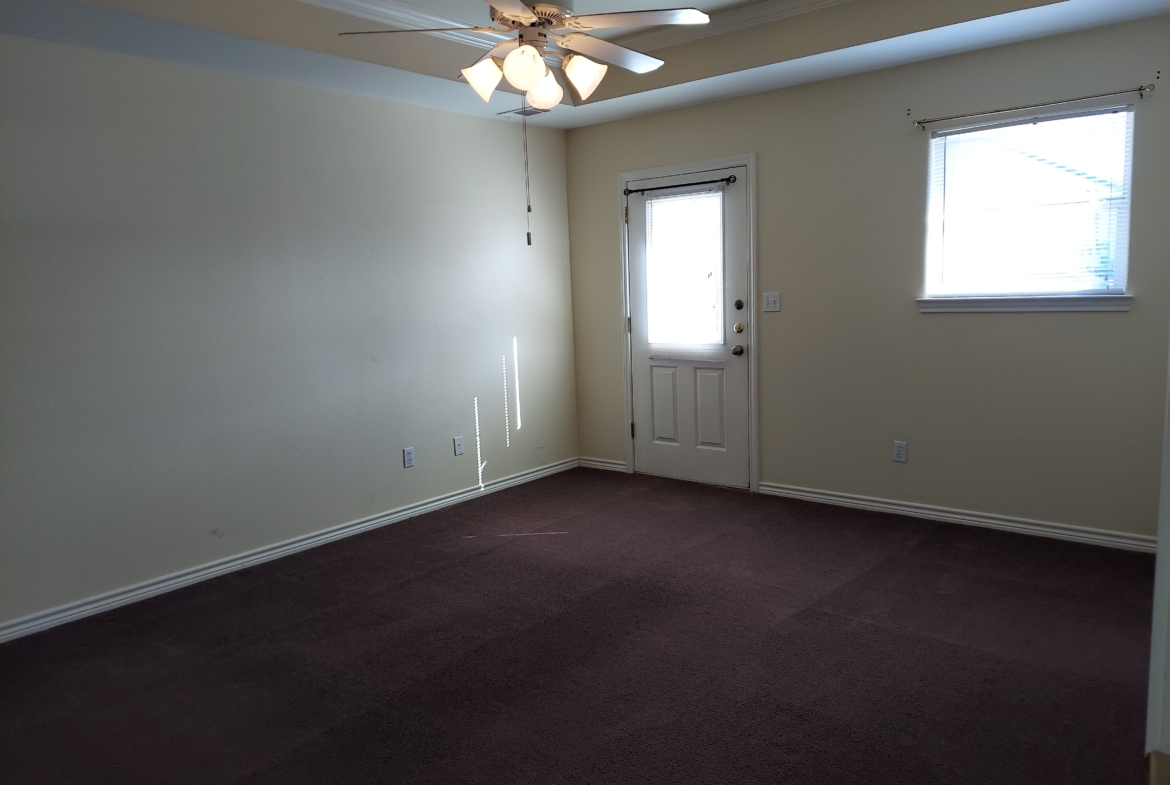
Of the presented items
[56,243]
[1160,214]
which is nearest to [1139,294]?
[1160,214]

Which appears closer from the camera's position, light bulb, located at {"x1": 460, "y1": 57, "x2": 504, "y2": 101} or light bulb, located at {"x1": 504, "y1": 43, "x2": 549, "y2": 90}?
light bulb, located at {"x1": 504, "y1": 43, "x2": 549, "y2": 90}

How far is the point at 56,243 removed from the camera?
10.8ft

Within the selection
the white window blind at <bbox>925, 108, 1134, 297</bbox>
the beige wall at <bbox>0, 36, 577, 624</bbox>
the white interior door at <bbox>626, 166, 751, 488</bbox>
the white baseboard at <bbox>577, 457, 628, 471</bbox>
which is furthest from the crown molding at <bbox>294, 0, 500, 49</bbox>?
the white baseboard at <bbox>577, 457, 628, 471</bbox>

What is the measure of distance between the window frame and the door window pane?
1297 millimetres

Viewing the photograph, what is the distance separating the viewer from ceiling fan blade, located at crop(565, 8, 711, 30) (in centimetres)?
269

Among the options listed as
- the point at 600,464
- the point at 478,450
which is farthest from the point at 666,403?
the point at 478,450

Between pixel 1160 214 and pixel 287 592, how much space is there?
4.37 metres

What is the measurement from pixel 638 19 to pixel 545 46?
36cm

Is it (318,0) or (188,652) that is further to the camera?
(318,0)

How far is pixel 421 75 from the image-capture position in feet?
13.2

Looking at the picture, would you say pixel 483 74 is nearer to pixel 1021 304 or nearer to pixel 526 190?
pixel 526 190

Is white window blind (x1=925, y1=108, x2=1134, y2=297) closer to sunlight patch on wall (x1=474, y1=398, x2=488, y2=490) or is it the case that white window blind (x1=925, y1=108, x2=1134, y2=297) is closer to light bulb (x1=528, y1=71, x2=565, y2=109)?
light bulb (x1=528, y1=71, x2=565, y2=109)

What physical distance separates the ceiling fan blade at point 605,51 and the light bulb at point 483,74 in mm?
271

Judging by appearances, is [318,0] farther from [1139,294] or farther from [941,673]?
[1139,294]
